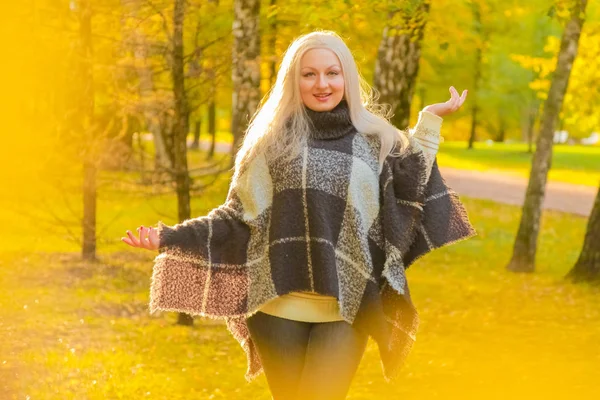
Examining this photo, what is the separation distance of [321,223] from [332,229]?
68 mm

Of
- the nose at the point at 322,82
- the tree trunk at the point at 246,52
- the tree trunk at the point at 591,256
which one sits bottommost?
the tree trunk at the point at 591,256

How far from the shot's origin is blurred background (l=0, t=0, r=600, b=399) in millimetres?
8234

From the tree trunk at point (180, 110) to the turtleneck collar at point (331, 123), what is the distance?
16.5 ft

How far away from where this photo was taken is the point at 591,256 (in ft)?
42.1

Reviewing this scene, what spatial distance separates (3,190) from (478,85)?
3000 cm

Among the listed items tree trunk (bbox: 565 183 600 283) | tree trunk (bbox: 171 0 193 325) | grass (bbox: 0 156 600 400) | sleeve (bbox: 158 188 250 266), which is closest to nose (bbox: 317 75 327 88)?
sleeve (bbox: 158 188 250 266)

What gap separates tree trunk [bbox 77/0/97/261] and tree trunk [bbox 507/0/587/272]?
20.7 ft

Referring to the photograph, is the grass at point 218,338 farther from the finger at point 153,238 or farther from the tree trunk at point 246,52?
the finger at point 153,238

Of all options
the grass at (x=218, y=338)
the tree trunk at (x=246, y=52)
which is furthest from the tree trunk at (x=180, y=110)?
the tree trunk at (x=246, y=52)

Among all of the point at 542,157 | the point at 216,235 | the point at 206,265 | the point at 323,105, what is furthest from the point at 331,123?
the point at 542,157

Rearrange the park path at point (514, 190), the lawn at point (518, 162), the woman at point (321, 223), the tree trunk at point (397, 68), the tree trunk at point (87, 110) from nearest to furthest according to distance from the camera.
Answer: the woman at point (321, 223) < the tree trunk at point (87, 110) < the tree trunk at point (397, 68) < the park path at point (514, 190) < the lawn at point (518, 162)

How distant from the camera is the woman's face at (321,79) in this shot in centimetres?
396

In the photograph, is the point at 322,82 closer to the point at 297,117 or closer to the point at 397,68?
the point at 297,117

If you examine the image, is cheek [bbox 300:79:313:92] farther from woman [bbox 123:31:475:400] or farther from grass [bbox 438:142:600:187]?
grass [bbox 438:142:600:187]
